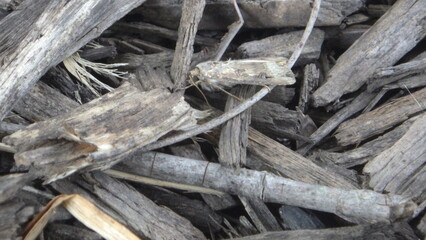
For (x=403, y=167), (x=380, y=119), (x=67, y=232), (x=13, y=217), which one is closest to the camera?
(x=13, y=217)

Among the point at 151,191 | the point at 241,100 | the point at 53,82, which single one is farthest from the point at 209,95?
the point at 53,82

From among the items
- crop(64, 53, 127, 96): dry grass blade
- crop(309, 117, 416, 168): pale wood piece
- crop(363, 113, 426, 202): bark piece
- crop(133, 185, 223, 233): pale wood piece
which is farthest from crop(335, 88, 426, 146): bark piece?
crop(64, 53, 127, 96): dry grass blade

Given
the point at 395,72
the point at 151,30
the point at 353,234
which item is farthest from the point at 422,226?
the point at 151,30

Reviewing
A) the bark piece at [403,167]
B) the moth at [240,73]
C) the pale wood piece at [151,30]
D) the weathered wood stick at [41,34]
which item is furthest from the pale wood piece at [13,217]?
the bark piece at [403,167]

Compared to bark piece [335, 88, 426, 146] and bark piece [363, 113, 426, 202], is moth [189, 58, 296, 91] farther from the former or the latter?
bark piece [363, 113, 426, 202]

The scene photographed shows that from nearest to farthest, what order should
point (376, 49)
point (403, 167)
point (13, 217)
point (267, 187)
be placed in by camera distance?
point (13, 217), point (267, 187), point (403, 167), point (376, 49)

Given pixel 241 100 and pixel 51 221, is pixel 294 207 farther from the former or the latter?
pixel 51 221

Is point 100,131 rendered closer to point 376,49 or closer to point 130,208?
point 130,208
